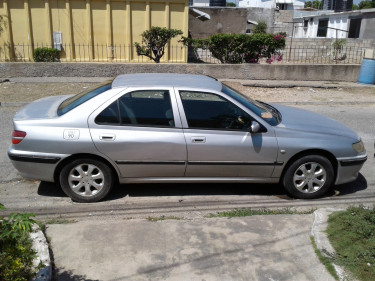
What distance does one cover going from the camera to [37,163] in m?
5.03

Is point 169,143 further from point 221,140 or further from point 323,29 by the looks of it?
point 323,29

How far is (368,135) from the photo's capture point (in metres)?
8.81

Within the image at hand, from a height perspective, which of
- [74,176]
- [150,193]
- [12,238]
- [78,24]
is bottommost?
[150,193]

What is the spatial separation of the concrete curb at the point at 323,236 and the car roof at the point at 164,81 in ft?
6.85

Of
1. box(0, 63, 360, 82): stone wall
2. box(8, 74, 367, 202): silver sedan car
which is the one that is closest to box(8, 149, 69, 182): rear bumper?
box(8, 74, 367, 202): silver sedan car

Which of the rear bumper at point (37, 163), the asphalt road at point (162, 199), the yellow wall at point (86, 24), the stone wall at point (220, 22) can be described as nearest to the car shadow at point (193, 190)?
the asphalt road at point (162, 199)

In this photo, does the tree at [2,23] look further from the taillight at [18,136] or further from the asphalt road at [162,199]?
the taillight at [18,136]

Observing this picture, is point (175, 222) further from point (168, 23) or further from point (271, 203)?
point (168, 23)

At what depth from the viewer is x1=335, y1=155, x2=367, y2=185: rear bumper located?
17.7ft

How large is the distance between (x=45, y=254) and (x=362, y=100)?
1162 cm

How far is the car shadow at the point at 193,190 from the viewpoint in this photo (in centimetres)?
558

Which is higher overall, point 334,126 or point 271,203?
point 334,126

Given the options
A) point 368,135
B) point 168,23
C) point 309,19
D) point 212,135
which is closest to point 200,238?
point 212,135

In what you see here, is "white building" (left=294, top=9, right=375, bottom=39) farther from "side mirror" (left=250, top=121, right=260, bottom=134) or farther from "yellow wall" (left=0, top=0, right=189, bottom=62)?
"side mirror" (left=250, top=121, right=260, bottom=134)
